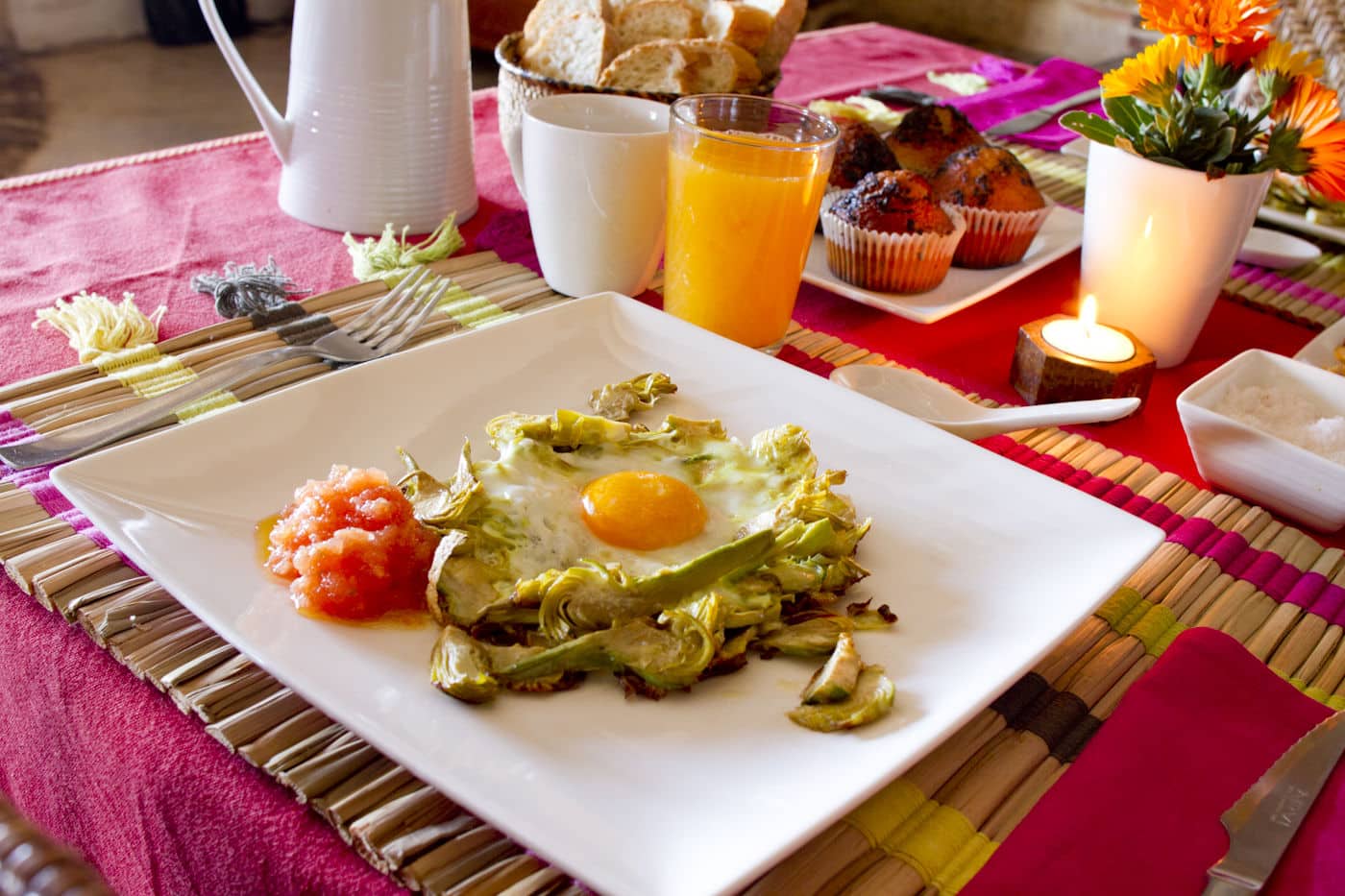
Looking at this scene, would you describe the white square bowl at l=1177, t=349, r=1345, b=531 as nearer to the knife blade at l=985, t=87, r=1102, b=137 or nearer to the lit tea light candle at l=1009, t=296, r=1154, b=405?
the lit tea light candle at l=1009, t=296, r=1154, b=405

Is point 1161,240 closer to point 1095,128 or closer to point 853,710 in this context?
point 1095,128

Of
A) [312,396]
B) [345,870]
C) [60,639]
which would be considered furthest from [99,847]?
[312,396]

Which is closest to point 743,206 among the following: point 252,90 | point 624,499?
point 624,499

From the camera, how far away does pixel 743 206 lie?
1.53m

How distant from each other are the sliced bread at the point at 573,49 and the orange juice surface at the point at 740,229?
1.67 feet

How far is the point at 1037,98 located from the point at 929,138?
1009 millimetres

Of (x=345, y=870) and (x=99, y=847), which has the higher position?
(x=345, y=870)

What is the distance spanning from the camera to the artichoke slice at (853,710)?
33.0 inches

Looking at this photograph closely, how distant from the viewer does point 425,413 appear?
124 centimetres

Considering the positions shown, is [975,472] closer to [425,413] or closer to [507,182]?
[425,413]

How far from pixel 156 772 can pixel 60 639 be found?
197 millimetres

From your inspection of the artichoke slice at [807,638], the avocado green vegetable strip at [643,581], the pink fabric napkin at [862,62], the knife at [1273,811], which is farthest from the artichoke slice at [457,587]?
the pink fabric napkin at [862,62]

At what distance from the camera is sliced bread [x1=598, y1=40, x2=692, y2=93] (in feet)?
6.28

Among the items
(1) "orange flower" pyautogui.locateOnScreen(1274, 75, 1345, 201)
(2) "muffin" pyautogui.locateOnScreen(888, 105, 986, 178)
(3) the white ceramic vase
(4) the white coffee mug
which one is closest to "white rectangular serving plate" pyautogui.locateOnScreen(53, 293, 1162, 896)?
(4) the white coffee mug
